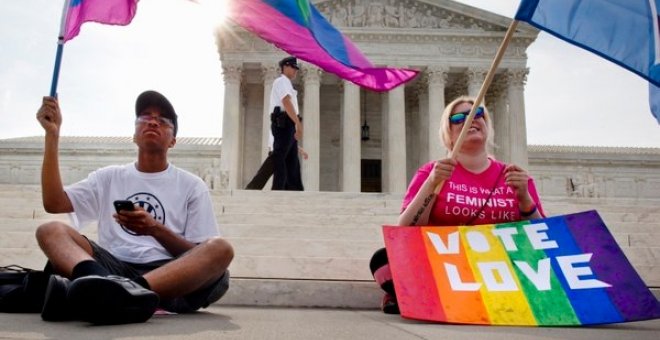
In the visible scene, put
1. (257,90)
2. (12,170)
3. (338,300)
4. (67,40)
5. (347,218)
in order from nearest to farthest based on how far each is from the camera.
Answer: (67,40)
(338,300)
(347,218)
(257,90)
(12,170)

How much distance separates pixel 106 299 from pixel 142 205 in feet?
3.90

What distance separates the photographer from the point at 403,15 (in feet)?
96.6

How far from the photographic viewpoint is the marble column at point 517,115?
92.2ft

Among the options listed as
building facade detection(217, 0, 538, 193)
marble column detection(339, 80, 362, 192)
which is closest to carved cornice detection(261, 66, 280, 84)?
building facade detection(217, 0, 538, 193)

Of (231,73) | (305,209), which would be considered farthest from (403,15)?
(305,209)

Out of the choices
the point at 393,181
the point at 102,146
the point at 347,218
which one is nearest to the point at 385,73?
the point at 347,218

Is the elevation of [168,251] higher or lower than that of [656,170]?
lower

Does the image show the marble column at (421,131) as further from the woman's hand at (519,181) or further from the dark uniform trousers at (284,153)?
the woman's hand at (519,181)

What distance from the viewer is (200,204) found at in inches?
158

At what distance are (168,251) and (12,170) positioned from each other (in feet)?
120

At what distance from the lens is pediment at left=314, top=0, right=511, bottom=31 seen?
29.0 meters

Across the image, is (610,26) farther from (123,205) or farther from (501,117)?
(501,117)

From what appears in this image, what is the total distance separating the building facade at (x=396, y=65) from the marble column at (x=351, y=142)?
0.05 meters

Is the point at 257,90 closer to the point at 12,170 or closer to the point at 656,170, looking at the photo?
the point at 12,170
